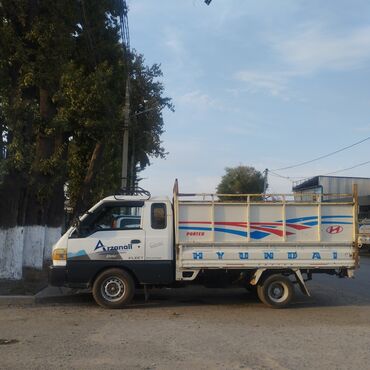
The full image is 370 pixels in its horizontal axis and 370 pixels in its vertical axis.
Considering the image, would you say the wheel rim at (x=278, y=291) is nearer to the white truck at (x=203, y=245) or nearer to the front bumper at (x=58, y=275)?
the white truck at (x=203, y=245)

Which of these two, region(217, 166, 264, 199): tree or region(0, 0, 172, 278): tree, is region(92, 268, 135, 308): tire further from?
region(217, 166, 264, 199): tree

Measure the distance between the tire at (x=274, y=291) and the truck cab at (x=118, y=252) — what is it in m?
1.86

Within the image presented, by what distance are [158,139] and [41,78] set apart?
25.4m

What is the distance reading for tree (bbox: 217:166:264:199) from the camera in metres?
85.6

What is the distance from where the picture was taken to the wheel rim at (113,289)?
10.9 meters

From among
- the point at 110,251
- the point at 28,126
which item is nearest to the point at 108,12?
the point at 28,126

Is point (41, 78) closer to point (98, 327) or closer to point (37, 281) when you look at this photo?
point (37, 281)

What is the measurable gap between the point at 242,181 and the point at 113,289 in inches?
3006

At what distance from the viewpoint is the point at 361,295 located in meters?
13.3

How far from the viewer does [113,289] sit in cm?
1093

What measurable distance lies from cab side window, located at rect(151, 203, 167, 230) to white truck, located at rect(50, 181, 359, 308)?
0.02 m

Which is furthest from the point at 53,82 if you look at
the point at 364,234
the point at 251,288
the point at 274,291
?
the point at 364,234

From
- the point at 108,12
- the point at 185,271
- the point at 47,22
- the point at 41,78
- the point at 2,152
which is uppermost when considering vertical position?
the point at 108,12

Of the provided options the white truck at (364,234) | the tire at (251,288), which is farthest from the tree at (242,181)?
the tire at (251,288)
